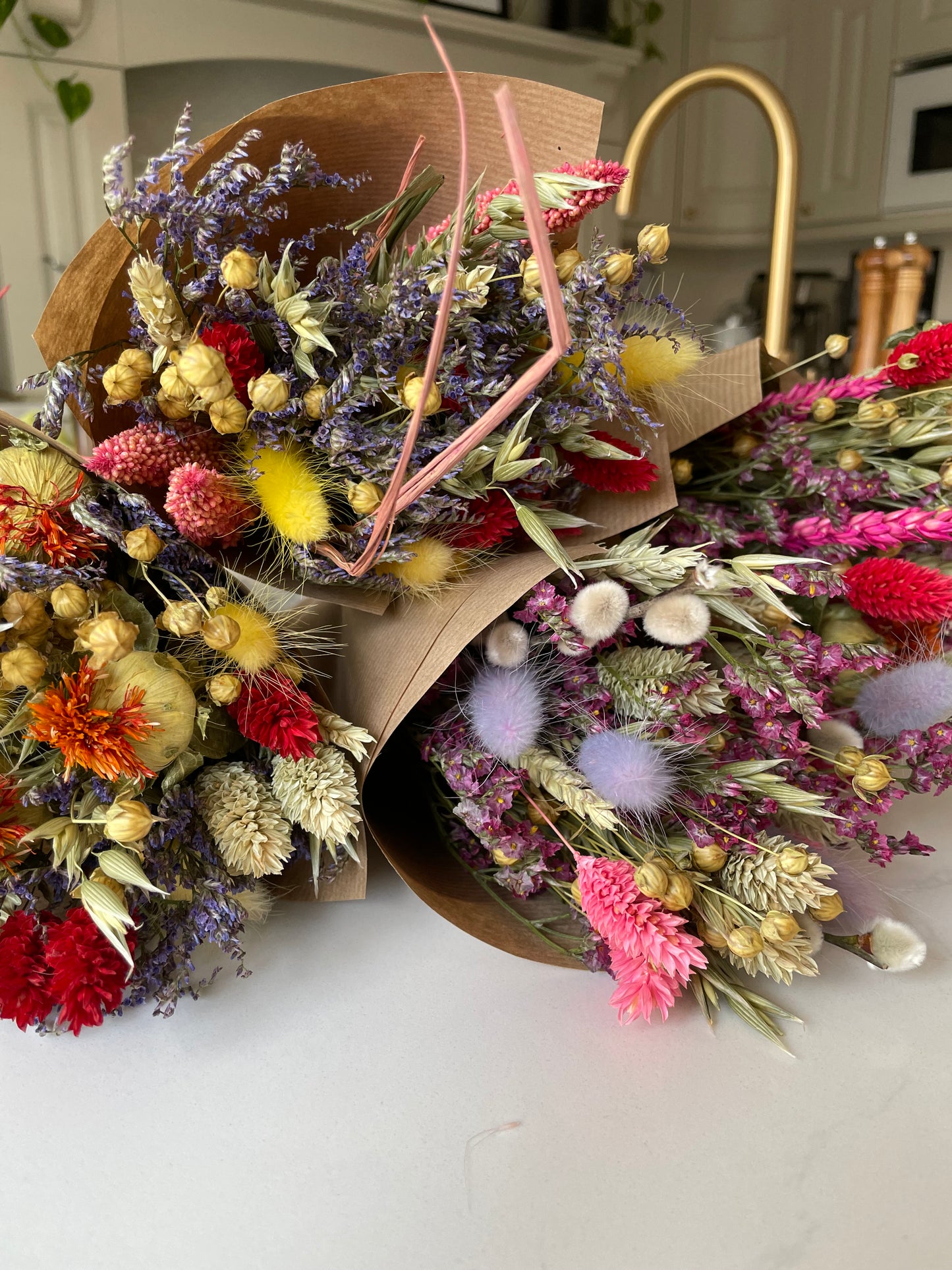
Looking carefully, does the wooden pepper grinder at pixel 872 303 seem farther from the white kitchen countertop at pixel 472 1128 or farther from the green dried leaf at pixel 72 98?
the green dried leaf at pixel 72 98

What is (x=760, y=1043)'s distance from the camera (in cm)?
38

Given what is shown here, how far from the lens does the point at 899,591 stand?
0.47 meters

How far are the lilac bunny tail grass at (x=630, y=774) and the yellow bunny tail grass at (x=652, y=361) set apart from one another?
0.63ft

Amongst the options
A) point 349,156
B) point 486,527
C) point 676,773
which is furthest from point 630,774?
point 349,156

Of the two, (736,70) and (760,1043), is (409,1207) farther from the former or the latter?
(736,70)

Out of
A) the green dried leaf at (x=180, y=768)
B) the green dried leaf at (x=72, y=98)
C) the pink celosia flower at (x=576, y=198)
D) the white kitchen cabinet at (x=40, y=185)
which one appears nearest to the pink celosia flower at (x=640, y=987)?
the green dried leaf at (x=180, y=768)

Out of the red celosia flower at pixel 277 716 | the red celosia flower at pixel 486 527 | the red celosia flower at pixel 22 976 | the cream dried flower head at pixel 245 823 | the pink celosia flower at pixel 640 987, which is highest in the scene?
the red celosia flower at pixel 486 527

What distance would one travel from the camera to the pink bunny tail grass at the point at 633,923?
0.35m

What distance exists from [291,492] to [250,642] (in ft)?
0.23

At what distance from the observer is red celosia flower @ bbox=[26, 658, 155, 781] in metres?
0.33

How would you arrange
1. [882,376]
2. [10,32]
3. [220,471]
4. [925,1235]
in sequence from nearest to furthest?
[925,1235], [220,471], [882,376], [10,32]

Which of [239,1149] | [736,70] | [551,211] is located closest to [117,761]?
[239,1149]

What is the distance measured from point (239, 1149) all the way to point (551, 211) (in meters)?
0.41

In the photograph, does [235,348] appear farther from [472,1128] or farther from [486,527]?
[472,1128]
